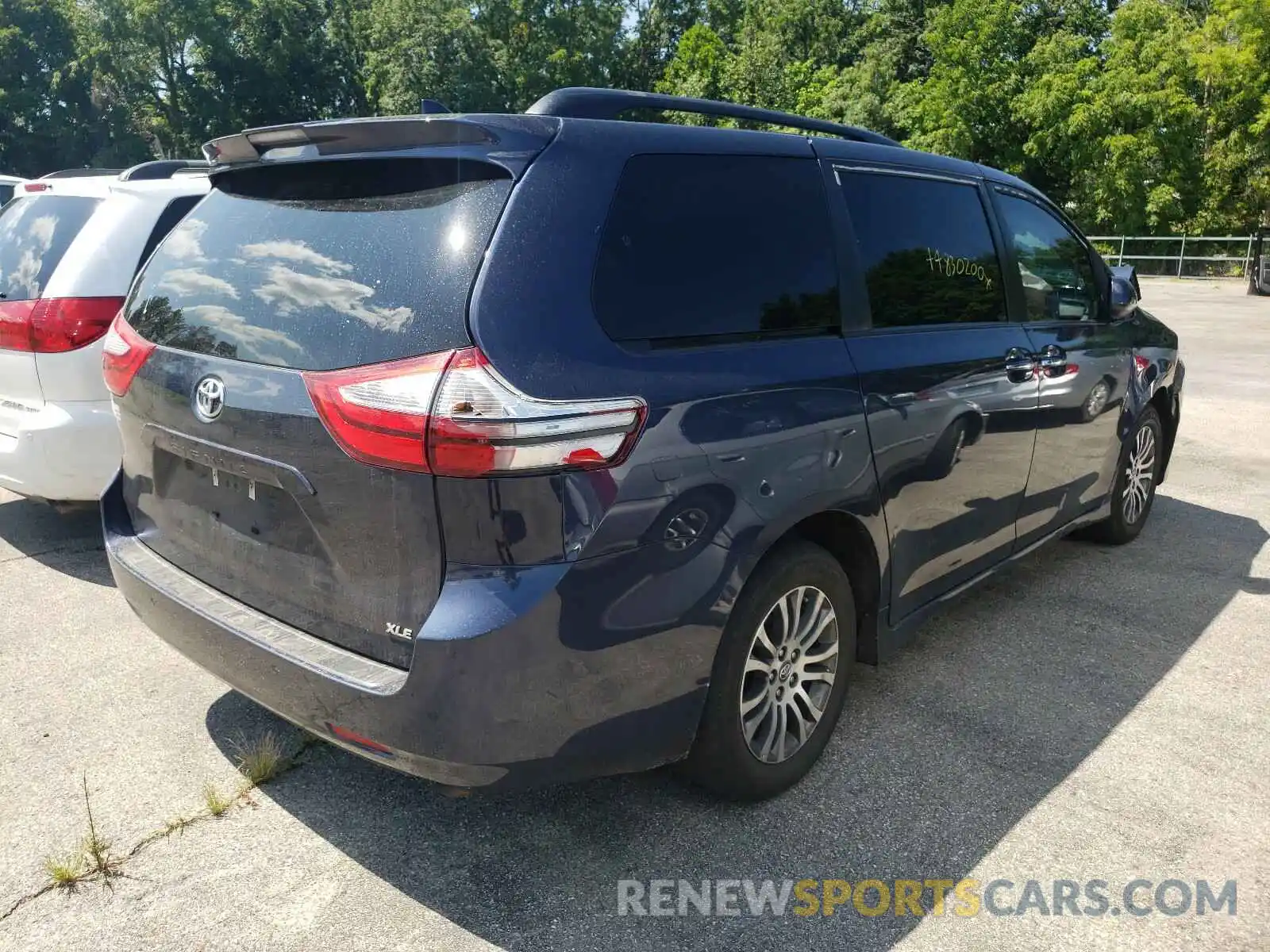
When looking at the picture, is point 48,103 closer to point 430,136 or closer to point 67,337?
point 67,337

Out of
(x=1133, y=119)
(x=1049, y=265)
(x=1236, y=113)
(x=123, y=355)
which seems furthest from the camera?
(x=1133, y=119)

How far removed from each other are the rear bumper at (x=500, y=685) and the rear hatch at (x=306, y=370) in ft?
0.26

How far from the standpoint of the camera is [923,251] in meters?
3.41

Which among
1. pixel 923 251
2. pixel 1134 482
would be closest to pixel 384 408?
pixel 923 251

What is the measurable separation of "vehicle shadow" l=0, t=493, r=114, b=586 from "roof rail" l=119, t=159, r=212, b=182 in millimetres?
1624

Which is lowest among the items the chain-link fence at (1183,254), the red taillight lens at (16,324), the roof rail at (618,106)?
the chain-link fence at (1183,254)

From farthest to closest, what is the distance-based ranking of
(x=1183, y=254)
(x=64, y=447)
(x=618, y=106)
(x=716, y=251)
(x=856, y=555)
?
1. (x=1183, y=254)
2. (x=64, y=447)
3. (x=856, y=555)
4. (x=618, y=106)
5. (x=716, y=251)

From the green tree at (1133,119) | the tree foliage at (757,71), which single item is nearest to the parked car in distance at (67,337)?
the tree foliage at (757,71)

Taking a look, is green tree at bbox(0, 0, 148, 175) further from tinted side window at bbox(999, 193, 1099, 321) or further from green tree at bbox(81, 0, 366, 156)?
tinted side window at bbox(999, 193, 1099, 321)

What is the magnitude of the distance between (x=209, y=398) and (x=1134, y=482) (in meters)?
4.54

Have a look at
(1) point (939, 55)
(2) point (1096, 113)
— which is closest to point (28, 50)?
(1) point (939, 55)

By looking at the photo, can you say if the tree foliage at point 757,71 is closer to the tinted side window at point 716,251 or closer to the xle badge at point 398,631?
the tinted side window at point 716,251

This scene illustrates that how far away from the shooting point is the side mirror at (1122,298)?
15.2ft

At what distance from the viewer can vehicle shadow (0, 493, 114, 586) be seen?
4699 millimetres
